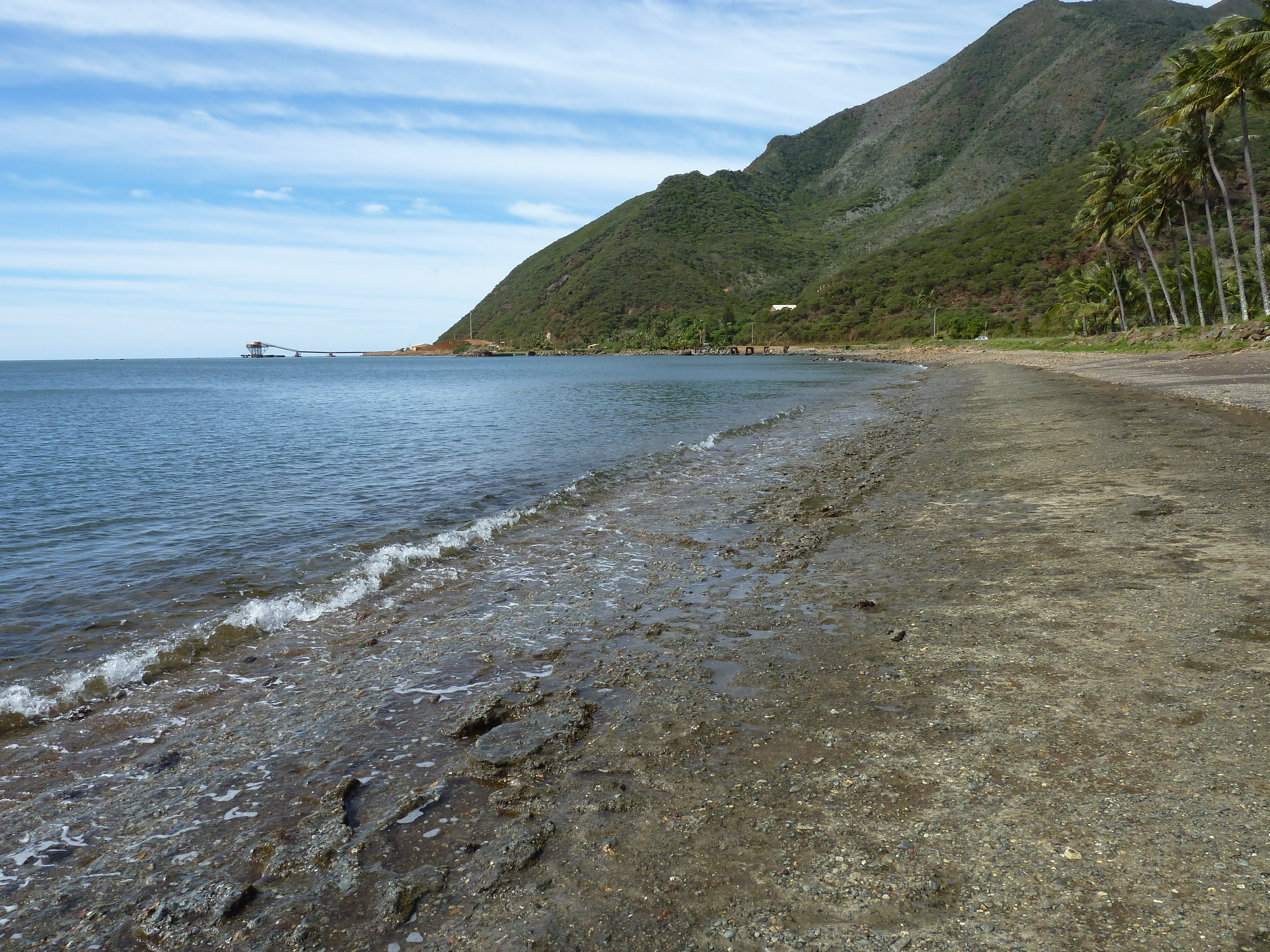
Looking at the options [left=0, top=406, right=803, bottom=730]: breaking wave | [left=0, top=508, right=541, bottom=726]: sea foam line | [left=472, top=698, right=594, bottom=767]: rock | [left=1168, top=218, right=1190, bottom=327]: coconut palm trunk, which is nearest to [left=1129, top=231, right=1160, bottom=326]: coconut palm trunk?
[left=1168, top=218, right=1190, bottom=327]: coconut palm trunk

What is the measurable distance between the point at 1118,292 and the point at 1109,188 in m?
9.22

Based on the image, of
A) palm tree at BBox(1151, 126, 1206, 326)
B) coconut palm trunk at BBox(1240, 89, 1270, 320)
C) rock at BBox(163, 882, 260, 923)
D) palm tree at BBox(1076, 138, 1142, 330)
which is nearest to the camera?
rock at BBox(163, 882, 260, 923)

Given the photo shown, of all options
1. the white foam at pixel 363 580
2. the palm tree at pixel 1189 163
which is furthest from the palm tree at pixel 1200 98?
the white foam at pixel 363 580

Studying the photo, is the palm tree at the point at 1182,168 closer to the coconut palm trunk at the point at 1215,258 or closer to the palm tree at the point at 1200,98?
the palm tree at the point at 1200,98

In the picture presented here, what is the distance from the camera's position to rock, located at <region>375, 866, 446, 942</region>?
3.70 meters

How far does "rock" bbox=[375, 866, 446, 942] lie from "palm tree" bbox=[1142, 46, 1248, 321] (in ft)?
159

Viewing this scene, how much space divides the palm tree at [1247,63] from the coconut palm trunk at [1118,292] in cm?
2432

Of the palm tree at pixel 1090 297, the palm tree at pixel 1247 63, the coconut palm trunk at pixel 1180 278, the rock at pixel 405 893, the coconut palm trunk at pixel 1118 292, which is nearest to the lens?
the rock at pixel 405 893

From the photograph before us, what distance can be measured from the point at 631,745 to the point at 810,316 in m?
167

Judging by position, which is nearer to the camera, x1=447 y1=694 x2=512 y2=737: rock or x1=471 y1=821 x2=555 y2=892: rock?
x1=471 y1=821 x2=555 y2=892: rock

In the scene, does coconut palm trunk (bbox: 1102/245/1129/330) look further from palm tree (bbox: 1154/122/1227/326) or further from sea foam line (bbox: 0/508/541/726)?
sea foam line (bbox: 0/508/541/726)

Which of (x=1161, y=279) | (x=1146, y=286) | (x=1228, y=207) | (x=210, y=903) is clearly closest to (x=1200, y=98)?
(x=1228, y=207)

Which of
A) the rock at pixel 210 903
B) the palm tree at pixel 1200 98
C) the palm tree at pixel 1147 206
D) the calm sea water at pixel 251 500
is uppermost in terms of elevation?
the palm tree at pixel 1200 98

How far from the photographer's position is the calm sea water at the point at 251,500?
9.04 m
